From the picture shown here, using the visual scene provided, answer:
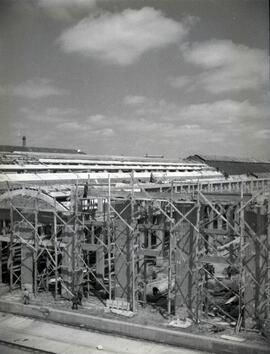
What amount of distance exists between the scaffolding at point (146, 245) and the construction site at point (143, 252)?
0.05m

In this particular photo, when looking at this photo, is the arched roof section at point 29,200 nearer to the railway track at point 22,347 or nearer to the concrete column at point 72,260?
the concrete column at point 72,260

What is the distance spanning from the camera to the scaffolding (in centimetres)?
1898

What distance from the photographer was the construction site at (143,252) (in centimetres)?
1898

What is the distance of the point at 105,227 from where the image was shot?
74.5 ft

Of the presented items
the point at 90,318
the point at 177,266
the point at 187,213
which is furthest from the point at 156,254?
the point at 90,318

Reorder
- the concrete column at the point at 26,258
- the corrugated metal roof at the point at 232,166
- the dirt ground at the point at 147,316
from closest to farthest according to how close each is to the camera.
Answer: the dirt ground at the point at 147,316
the concrete column at the point at 26,258
the corrugated metal roof at the point at 232,166

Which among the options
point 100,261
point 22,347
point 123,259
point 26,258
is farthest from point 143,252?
point 26,258

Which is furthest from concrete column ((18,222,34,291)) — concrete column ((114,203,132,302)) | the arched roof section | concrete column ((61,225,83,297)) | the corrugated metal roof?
the corrugated metal roof

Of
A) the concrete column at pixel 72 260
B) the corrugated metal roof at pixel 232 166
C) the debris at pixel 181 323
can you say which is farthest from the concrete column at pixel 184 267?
the corrugated metal roof at pixel 232 166

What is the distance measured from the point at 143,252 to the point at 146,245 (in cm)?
298

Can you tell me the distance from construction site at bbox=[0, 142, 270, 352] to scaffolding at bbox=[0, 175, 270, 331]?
5 cm

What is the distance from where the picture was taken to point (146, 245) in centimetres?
2462

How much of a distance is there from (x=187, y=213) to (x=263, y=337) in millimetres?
5940

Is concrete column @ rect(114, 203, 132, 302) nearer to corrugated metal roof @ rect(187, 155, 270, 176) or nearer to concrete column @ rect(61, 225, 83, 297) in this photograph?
concrete column @ rect(61, 225, 83, 297)
